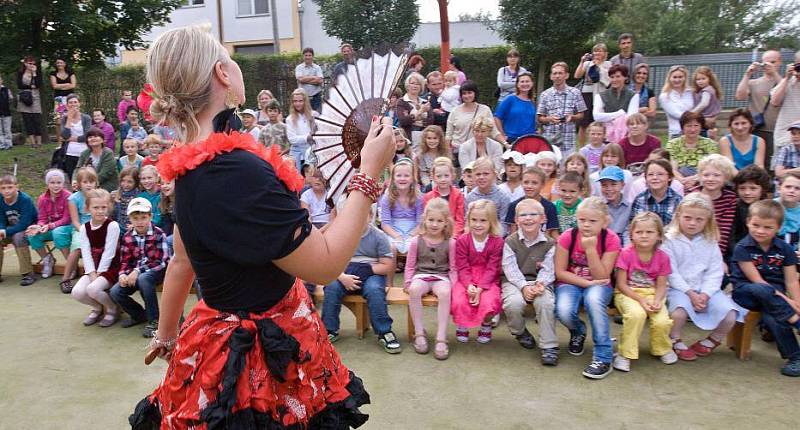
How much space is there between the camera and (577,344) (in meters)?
4.36

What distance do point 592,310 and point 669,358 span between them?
601 mm

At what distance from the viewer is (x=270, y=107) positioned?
28.1 feet


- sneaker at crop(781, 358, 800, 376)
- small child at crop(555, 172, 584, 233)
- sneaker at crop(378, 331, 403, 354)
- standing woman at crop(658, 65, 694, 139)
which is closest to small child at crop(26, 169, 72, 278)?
sneaker at crop(378, 331, 403, 354)

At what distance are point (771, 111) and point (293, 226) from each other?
6888mm

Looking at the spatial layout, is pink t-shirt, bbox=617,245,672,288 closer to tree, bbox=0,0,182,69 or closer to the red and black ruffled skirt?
the red and black ruffled skirt

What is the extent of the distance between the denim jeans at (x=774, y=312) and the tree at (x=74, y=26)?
40.8 ft

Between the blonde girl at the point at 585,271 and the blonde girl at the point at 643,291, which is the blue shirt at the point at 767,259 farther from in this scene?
the blonde girl at the point at 585,271

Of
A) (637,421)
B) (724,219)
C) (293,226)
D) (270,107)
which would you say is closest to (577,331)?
(637,421)

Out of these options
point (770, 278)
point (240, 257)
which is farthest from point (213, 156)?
point (770, 278)

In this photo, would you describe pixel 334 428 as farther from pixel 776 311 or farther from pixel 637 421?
pixel 776 311

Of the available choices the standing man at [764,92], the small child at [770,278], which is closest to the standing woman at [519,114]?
the standing man at [764,92]

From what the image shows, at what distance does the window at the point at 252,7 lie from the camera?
27516mm

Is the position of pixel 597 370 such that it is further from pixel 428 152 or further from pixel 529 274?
pixel 428 152

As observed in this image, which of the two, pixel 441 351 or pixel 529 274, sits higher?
pixel 529 274
